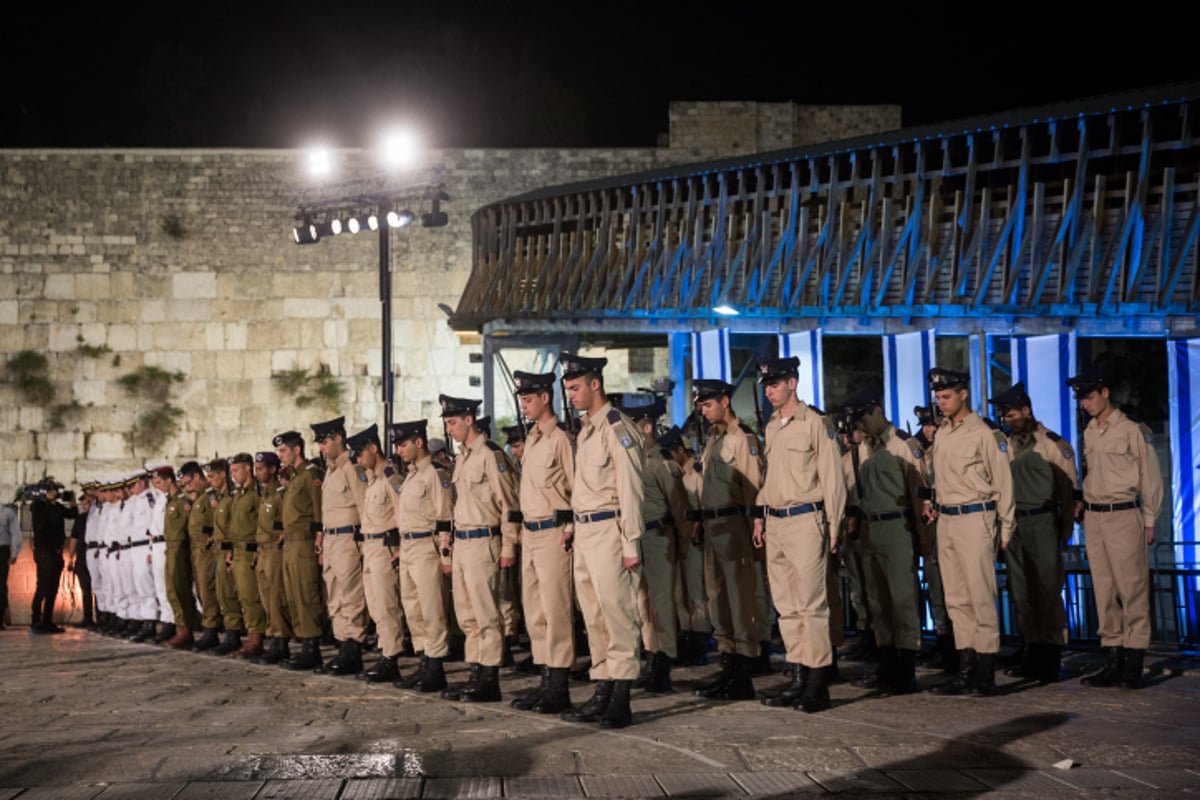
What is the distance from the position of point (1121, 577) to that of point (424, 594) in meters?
4.39

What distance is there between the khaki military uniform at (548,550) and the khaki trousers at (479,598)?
47 centimetres

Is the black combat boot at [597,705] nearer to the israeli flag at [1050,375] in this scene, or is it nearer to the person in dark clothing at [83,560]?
the israeli flag at [1050,375]

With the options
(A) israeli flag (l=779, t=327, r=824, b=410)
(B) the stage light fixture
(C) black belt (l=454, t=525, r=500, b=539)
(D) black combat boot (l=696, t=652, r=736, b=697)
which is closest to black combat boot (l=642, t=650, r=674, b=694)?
(D) black combat boot (l=696, t=652, r=736, b=697)

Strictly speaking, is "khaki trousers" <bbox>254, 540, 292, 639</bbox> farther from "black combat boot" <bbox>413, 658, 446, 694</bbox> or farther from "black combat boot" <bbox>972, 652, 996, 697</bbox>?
"black combat boot" <bbox>972, 652, 996, 697</bbox>

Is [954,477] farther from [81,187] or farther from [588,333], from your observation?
[81,187]

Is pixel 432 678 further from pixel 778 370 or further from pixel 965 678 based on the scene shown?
pixel 965 678

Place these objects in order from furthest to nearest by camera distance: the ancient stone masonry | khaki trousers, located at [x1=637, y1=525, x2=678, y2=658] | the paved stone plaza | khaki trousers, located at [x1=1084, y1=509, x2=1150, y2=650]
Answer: the ancient stone masonry, khaki trousers, located at [x1=637, y1=525, x2=678, y2=658], khaki trousers, located at [x1=1084, y1=509, x2=1150, y2=650], the paved stone plaza

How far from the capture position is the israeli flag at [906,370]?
46.0ft

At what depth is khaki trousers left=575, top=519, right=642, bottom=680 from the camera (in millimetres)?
7570

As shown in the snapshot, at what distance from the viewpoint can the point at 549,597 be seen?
8.02 metres

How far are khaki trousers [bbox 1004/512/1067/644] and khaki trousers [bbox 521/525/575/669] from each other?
2.96 meters

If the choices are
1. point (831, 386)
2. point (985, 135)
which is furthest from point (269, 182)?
point (985, 135)

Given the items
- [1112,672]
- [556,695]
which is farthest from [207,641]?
[1112,672]

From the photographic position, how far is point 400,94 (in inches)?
1853
